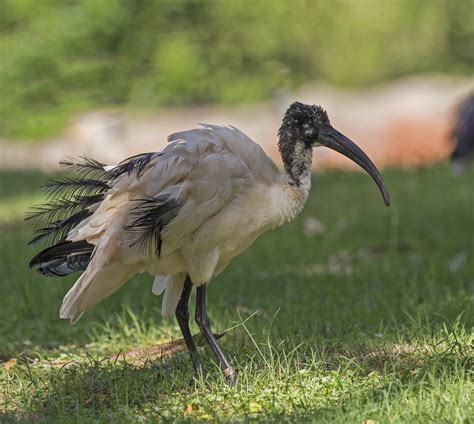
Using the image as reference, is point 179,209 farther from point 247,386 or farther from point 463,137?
point 463,137

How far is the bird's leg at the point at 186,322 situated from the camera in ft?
15.9

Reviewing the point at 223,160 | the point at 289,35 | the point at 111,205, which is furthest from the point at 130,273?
the point at 289,35

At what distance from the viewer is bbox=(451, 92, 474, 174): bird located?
9138 mm

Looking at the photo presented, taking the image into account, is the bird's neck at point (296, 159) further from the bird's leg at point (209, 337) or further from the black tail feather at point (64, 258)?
the black tail feather at point (64, 258)

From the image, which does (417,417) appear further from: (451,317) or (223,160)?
(451,317)

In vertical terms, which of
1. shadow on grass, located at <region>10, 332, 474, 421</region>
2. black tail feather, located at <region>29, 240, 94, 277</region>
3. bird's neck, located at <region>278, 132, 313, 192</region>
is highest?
bird's neck, located at <region>278, 132, 313, 192</region>

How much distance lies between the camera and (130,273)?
483 centimetres

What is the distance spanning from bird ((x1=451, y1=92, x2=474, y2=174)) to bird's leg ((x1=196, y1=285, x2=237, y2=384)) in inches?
187

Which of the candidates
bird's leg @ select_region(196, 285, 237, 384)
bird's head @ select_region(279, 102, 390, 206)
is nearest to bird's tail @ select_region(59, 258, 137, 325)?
bird's leg @ select_region(196, 285, 237, 384)

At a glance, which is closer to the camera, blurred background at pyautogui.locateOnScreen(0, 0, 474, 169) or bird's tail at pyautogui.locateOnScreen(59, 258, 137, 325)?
bird's tail at pyautogui.locateOnScreen(59, 258, 137, 325)

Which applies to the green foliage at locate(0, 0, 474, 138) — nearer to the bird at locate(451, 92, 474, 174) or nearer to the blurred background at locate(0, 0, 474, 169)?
the blurred background at locate(0, 0, 474, 169)

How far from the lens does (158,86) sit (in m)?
16.1

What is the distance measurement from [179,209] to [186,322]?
2.13 feet

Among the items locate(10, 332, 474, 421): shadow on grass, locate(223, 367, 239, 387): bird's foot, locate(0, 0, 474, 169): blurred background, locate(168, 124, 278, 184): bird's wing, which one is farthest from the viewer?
locate(0, 0, 474, 169): blurred background
